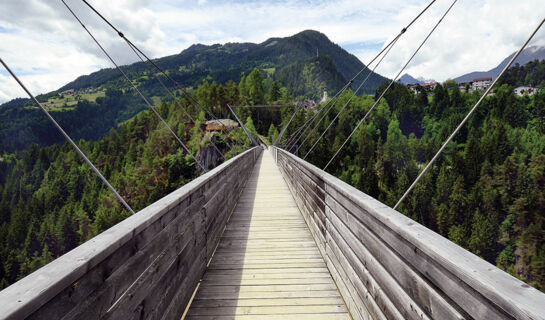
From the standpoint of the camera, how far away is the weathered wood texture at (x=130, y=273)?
98 cm

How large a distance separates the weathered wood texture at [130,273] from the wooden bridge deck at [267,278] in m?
0.26

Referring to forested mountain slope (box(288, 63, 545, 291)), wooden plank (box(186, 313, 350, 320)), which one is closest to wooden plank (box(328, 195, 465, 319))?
wooden plank (box(186, 313, 350, 320))

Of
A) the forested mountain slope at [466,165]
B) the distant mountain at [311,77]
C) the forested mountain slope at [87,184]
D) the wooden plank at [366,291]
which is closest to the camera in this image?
the wooden plank at [366,291]

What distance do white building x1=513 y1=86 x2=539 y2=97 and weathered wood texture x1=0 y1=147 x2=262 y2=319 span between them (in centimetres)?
14691

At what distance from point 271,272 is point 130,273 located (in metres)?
2.05

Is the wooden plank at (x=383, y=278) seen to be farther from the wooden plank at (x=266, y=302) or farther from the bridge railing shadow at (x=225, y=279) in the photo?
the bridge railing shadow at (x=225, y=279)

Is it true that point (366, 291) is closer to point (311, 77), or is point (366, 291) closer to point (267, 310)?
point (267, 310)

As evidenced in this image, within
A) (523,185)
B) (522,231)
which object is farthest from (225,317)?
(523,185)

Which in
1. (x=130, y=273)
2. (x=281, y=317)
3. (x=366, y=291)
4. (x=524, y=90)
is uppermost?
(x=524, y=90)

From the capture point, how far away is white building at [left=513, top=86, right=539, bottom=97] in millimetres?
110562

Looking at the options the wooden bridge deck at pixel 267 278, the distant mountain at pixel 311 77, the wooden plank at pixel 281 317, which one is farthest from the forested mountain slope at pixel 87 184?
the distant mountain at pixel 311 77

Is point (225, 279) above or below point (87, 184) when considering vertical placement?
above

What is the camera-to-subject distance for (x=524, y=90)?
114m

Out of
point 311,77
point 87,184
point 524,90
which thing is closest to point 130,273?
point 87,184
